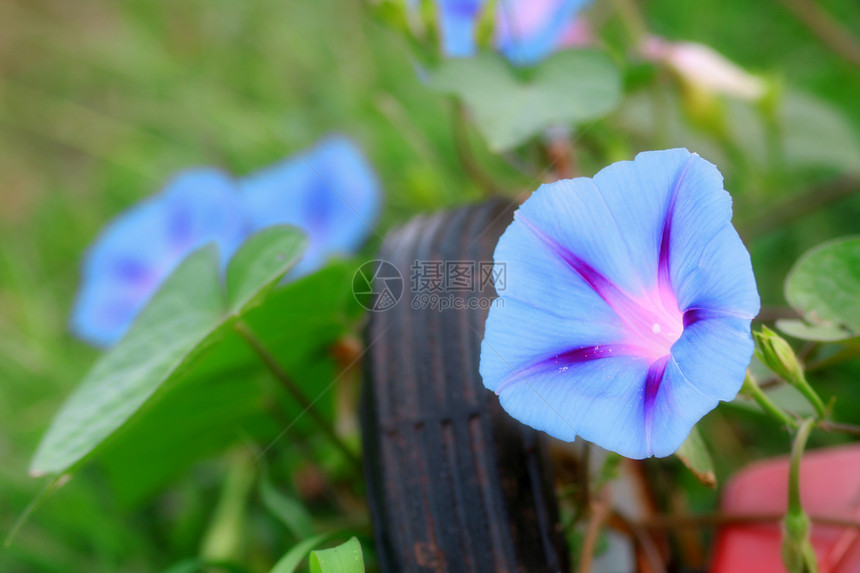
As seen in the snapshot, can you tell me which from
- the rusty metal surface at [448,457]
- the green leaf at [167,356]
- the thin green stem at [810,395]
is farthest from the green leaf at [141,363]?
the thin green stem at [810,395]

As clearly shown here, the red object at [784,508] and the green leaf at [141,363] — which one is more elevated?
the green leaf at [141,363]

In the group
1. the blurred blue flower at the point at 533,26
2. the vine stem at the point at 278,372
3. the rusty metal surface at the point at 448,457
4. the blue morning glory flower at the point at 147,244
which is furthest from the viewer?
the blue morning glory flower at the point at 147,244

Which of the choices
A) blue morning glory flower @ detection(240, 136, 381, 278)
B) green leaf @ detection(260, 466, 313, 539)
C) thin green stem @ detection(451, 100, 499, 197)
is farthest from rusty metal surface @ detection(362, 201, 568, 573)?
blue morning glory flower @ detection(240, 136, 381, 278)

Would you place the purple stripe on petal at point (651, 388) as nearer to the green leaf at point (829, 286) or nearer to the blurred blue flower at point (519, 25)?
the green leaf at point (829, 286)

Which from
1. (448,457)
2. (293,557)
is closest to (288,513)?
(293,557)

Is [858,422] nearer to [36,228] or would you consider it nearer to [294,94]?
[294,94]

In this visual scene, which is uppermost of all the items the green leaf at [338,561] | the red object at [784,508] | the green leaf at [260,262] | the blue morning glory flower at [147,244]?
the blue morning glory flower at [147,244]

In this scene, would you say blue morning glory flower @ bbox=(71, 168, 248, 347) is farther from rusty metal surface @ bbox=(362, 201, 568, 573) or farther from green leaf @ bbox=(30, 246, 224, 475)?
rusty metal surface @ bbox=(362, 201, 568, 573)
